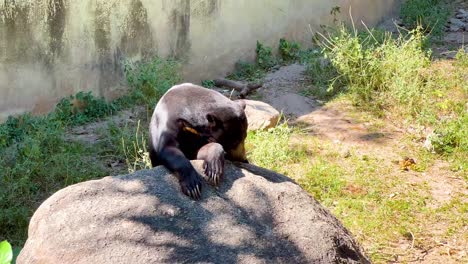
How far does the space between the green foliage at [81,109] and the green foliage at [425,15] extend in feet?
19.9

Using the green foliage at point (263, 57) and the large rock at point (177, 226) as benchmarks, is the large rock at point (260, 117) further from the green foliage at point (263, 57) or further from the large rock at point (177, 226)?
the large rock at point (177, 226)

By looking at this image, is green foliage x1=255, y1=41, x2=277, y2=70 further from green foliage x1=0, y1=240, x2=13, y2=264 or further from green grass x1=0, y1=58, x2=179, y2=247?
green foliage x1=0, y1=240, x2=13, y2=264

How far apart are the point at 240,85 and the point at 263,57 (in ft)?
3.56

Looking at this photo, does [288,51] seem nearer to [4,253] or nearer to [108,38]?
[108,38]

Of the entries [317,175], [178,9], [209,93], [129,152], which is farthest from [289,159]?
[178,9]

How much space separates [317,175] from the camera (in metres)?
6.50

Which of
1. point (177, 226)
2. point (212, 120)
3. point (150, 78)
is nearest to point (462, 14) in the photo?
point (150, 78)

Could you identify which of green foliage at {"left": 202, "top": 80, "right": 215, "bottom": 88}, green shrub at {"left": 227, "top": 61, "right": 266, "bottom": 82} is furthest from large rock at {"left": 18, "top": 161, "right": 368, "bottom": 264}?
green shrub at {"left": 227, "top": 61, "right": 266, "bottom": 82}

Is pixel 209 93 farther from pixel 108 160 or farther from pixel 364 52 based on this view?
pixel 364 52

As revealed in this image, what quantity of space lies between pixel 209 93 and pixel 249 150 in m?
2.13

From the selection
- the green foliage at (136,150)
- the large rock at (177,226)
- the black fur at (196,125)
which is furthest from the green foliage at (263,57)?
the large rock at (177,226)

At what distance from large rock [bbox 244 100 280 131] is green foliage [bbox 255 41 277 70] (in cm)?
226

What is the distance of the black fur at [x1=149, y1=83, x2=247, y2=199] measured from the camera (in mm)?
4387

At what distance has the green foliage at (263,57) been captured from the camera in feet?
32.1
